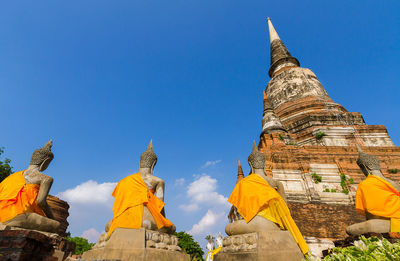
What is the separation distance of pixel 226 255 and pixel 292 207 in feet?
22.4

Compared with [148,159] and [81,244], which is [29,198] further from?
[81,244]

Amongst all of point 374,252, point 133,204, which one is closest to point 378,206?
point 374,252

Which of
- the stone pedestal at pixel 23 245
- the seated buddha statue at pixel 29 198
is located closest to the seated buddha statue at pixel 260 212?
the stone pedestal at pixel 23 245

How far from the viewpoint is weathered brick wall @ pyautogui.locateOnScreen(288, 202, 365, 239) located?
363 inches

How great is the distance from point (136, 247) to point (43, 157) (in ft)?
9.22

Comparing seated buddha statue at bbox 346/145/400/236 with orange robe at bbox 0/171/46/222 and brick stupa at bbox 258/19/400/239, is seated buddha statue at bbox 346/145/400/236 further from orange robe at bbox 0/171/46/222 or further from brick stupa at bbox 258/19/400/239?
orange robe at bbox 0/171/46/222

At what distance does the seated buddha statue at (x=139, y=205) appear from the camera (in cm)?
402

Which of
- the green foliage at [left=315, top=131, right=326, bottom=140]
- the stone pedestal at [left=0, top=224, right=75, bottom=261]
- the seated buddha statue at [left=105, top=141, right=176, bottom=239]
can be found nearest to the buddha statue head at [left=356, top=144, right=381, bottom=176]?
the seated buddha statue at [left=105, top=141, right=176, bottom=239]

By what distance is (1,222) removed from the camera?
372 cm

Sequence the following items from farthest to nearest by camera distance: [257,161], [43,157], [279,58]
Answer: [279,58]
[257,161]
[43,157]

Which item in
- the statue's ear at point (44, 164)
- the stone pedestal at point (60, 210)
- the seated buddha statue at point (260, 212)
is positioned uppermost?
the stone pedestal at point (60, 210)

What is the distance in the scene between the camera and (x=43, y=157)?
189 inches

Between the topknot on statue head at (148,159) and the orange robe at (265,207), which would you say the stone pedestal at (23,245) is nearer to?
the topknot on statue head at (148,159)

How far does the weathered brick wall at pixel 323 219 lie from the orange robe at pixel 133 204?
286 inches
